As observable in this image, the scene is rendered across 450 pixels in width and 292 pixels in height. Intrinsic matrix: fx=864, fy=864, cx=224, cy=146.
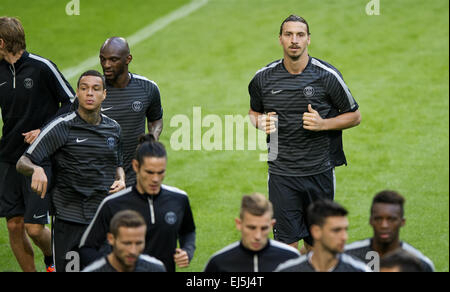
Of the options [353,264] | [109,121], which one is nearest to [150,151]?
[109,121]

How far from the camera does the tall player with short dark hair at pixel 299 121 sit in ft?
23.8

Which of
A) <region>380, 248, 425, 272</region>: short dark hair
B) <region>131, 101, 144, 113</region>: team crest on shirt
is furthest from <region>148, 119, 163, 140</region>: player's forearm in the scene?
<region>380, 248, 425, 272</region>: short dark hair

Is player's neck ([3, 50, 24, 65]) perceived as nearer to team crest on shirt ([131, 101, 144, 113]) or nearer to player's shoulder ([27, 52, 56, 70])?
player's shoulder ([27, 52, 56, 70])

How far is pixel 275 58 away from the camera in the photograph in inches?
620

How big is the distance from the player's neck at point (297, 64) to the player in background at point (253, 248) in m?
2.06

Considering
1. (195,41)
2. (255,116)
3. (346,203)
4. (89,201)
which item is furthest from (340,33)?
(89,201)

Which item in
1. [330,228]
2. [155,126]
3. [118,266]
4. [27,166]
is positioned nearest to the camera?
[330,228]

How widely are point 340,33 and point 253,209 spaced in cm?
1187

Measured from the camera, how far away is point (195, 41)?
55.7 feet

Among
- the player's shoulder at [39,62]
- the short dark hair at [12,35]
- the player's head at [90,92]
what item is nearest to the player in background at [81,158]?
the player's head at [90,92]

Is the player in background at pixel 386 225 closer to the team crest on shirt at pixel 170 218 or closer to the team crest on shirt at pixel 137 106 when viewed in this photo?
the team crest on shirt at pixel 170 218

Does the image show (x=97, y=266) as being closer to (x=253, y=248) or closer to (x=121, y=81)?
(x=253, y=248)

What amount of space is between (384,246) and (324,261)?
558 mm
